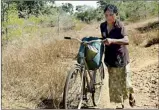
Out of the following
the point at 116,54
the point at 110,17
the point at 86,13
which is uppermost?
the point at 110,17

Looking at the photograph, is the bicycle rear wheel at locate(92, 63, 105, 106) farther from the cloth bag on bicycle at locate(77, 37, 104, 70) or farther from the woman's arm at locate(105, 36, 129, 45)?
the woman's arm at locate(105, 36, 129, 45)

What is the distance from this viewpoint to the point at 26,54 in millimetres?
6133

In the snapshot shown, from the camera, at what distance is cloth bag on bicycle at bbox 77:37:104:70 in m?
4.18

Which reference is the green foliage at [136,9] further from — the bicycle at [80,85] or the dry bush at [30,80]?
the bicycle at [80,85]

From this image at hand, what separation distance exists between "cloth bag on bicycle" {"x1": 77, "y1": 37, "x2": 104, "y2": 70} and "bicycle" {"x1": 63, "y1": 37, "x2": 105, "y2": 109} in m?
0.05

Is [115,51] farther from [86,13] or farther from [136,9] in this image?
[86,13]

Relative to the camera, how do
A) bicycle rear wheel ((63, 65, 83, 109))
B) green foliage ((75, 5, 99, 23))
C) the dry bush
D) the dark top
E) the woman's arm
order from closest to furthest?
bicycle rear wheel ((63, 65, 83, 109)), the woman's arm, the dark top, the dry bush, green foliage ((75, 5, 99, 23))


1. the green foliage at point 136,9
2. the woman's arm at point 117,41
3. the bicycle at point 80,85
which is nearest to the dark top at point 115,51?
the woman's arm at point 117,41

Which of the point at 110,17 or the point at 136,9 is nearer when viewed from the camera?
the point at 110,17

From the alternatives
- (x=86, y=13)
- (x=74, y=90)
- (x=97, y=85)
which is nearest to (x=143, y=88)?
(x=97, y=85)

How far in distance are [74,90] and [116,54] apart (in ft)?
2.44

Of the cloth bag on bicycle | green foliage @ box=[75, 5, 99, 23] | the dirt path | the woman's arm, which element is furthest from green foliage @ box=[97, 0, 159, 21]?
the woman's arm

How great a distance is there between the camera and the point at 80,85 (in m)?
4.36

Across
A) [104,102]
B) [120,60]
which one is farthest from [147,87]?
[120,60]
